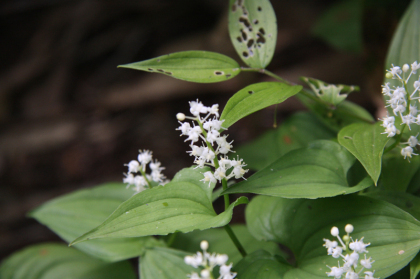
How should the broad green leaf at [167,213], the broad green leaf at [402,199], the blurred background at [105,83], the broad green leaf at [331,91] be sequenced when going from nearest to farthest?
the broad green leaf at [167,213]
the broad green leaf at [402,199]
the broad green leaf at [331,91]
the blurred background at [105,83]

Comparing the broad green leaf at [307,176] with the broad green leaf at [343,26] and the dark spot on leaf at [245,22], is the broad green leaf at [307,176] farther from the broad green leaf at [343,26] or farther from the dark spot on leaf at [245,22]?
the broad green leaf at [343,26]

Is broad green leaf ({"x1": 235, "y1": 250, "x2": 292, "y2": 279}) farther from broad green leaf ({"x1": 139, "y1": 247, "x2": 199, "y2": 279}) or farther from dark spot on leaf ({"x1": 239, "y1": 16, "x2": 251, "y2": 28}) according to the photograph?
dark spot on leaf ({"x1": 239, "y1": 16, "x2": 251, "y2": 28})

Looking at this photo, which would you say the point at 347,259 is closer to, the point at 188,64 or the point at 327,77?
the point at 188,64

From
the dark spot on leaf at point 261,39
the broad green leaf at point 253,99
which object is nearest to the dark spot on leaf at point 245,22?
the dark spot on leaf at point 261,39

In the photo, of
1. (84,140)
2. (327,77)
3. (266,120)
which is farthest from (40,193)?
(327,77)

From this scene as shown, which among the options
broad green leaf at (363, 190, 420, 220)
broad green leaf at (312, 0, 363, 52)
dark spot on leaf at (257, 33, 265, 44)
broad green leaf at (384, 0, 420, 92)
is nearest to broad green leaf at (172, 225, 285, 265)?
broad green leaf at (363, 190, 420, 220)
